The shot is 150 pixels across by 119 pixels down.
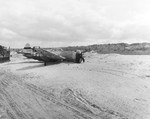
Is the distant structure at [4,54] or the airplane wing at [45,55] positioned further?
the distant structure at [4,54]

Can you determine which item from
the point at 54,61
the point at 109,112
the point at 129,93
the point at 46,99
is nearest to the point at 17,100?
the point at 46,99

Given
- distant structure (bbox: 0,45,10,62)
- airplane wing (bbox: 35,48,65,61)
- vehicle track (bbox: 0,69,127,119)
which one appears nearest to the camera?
vehicle track (bbox: 0,69,127,119)

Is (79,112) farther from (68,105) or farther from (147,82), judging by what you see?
(147,82)

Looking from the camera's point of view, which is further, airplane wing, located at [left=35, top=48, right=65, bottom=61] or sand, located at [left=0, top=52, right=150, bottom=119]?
airplane wing, located at [left=35, top=48, right=65, bottom=61]

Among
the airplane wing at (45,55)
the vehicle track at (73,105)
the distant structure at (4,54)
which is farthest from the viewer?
the distant structure at (4,54)

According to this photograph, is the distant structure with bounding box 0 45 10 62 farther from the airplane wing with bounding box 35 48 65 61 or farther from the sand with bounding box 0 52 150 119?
the sand with bounding box 0 52 150 119

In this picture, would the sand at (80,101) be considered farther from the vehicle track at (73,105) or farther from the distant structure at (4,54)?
the distant structure at (4,54)

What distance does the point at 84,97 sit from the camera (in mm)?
6359

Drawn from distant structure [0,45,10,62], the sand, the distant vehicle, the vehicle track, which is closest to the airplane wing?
the distant vehicle

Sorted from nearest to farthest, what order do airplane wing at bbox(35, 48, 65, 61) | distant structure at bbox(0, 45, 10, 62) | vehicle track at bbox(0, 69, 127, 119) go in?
vehicle track at bbox(0, 69, 127, 119), airplane wing at bbox(35, 48, 65, 61), distant structure at bbox(0, 45, 10, 62)

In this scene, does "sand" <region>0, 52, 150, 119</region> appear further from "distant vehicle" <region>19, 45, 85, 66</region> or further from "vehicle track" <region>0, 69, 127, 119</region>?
"distant vehicle" <region>19, 45, 85, 66</region>

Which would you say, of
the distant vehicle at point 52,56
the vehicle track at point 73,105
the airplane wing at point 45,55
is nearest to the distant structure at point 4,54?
the distant vehicle at point 52,56

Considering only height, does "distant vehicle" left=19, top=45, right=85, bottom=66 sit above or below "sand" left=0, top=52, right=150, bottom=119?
above

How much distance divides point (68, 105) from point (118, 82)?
3.92m
